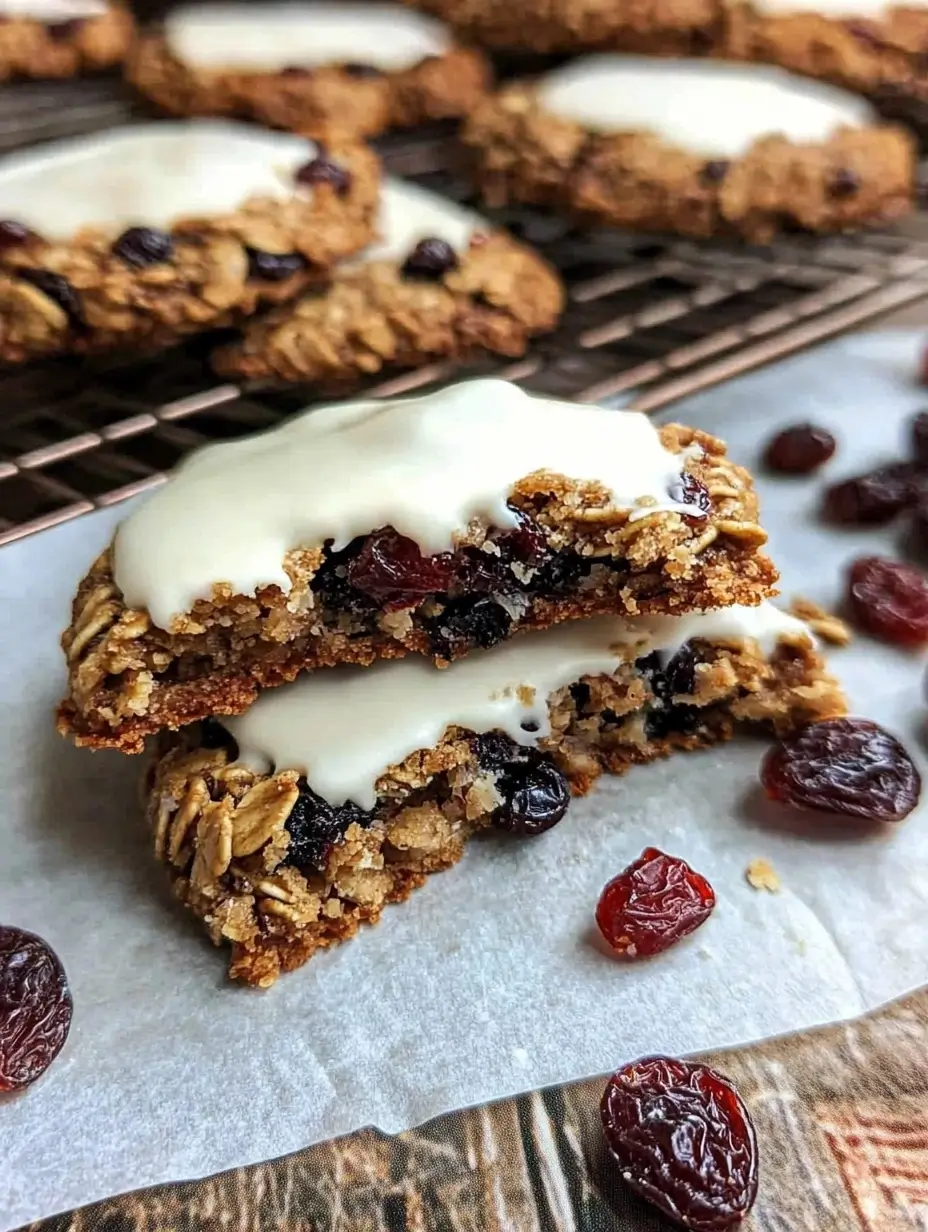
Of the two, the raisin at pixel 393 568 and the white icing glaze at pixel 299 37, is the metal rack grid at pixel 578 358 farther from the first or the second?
the raisin at pixel 393 568

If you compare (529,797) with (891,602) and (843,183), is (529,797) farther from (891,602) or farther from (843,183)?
(843,183)

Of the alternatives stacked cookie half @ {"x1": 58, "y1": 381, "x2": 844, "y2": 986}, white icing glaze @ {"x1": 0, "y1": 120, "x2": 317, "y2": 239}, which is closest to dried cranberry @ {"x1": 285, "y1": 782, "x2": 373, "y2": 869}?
stacked cookie half @ {"x1": 58, "y1": 381, "x2": 844, "y2": 986}

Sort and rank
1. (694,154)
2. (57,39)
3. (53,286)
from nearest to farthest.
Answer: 1. (53,286)
2. (694,154)
3. (57,39)

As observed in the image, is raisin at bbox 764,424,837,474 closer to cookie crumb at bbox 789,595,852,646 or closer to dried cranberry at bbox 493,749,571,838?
cookie crumb at bbox 789,595,852,646

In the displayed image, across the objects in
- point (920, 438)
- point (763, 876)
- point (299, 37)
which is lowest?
point (763, 876)

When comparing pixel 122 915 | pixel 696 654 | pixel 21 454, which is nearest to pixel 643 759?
pixel 696 654

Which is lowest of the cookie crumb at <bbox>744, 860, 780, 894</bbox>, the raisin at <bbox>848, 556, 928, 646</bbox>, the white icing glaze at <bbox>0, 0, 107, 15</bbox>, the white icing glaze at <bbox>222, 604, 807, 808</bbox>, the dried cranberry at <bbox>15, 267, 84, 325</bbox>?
the cookie crumb at <bbox>744, 860, 780, 894</bbox>

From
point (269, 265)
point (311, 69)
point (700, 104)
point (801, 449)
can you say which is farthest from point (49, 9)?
point (801, 449)
